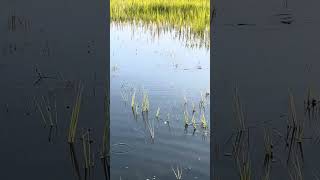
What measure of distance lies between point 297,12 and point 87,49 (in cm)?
150

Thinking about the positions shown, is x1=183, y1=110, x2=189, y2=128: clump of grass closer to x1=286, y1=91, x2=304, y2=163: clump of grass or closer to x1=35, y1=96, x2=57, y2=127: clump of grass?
x1=286, y1=91, x2=304, y2=163: clump of grass

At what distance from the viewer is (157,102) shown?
459 centimetres

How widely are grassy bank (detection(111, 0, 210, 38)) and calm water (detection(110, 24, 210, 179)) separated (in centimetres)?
62

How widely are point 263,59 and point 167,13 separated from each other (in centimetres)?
407

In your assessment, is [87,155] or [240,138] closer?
[87,155]

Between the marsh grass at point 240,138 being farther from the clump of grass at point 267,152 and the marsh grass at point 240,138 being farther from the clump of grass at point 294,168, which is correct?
the clump of grass at point 294,168

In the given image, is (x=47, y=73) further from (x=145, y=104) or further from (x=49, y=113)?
(x=145, y=104)

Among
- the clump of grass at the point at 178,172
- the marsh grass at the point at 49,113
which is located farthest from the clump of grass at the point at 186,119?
the marsh grass at the point at 49,113

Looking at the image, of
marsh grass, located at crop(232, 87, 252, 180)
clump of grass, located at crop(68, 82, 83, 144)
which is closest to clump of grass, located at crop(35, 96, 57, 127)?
clump of grass, located at crop(68, 82, 83, 144)

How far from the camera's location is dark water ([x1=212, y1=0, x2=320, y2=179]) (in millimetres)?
4090

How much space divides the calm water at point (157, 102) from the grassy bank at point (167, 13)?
0.62 meters

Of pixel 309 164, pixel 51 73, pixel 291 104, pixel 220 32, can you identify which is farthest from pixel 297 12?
pixel 51 73

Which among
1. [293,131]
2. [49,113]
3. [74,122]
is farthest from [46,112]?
[293,131]

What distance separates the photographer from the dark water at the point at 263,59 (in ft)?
13.4
